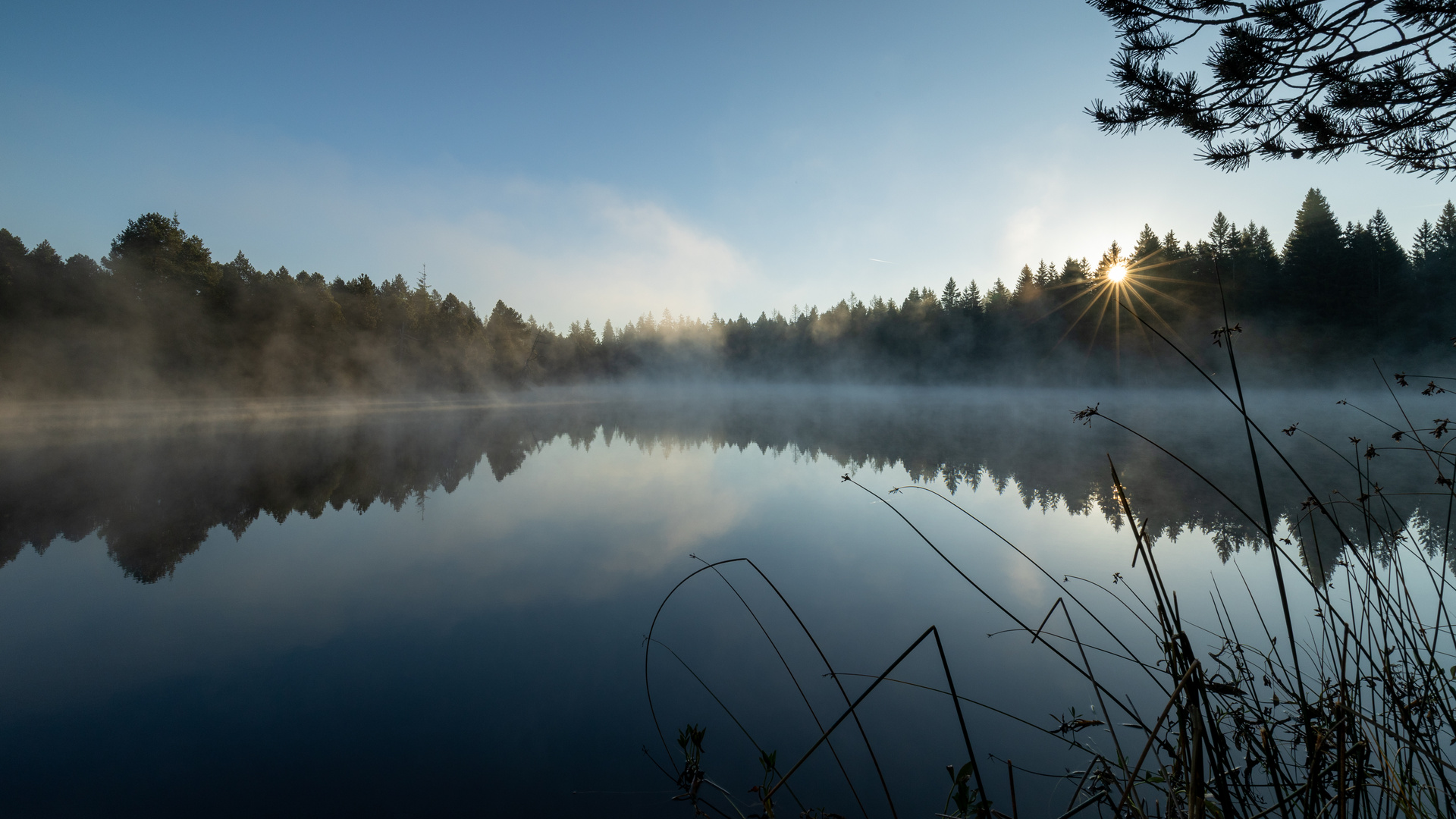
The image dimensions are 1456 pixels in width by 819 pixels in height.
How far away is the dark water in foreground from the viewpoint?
1.83m

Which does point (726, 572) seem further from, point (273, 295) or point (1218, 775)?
point (273, 295)

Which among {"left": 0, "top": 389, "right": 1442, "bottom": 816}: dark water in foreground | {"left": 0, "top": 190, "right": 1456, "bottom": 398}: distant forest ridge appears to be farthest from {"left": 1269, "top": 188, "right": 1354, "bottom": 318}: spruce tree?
{"left": 0, "top": 389, "right": 1442, "bottom": 816}: dark water in foreground

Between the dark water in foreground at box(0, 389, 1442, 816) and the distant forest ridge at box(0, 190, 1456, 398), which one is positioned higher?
the distant forest ridge at box(0, 190, 1456, 398)

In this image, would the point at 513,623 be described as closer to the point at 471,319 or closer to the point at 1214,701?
the point at 1214,701

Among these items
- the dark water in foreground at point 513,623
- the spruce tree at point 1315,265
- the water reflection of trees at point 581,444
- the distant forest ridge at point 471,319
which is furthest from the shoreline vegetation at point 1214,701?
the spruce tree at point 1315,265

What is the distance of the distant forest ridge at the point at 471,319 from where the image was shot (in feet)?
50.8

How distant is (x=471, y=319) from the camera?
3058 centimetres

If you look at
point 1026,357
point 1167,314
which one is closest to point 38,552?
point 1167,314

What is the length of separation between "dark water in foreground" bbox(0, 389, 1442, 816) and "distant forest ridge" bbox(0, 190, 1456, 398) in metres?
7.83

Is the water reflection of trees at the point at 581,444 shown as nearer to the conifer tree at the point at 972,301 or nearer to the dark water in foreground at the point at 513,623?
the dark water in foreground at the point at 513,623

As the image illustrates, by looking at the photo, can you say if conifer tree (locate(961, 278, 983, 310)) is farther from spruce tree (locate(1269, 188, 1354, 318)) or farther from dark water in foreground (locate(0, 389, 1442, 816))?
dark water in foreground (locate(0, 389, 1442, 816))

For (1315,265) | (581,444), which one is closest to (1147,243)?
(1315,265)

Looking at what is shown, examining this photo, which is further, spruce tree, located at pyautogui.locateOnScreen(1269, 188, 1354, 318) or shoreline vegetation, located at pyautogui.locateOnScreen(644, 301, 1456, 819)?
spruce tree, located at pyautogui.locateOnScreen(1269, 188, 1354, 318)

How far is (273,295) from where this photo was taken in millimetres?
19797
